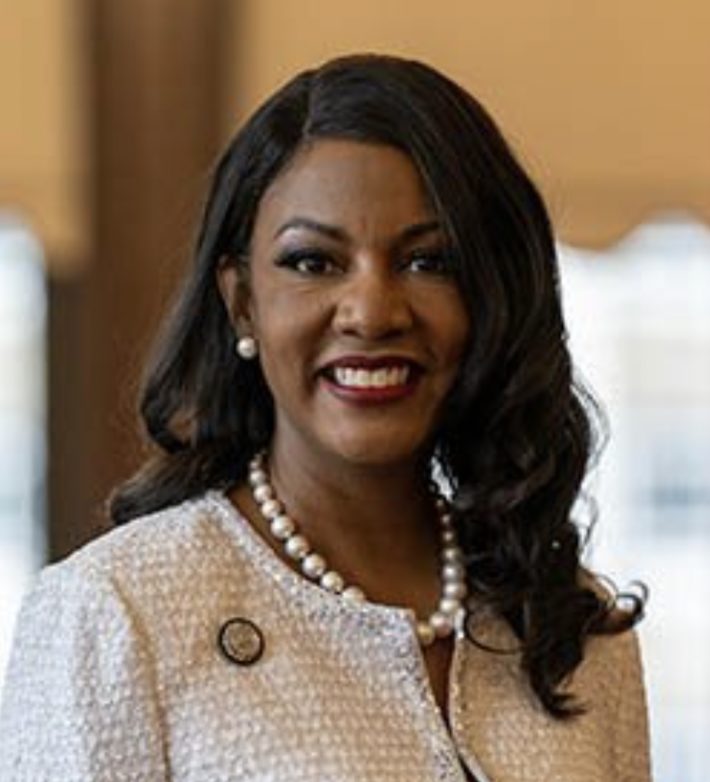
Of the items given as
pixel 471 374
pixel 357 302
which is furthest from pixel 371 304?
pixel 471 374

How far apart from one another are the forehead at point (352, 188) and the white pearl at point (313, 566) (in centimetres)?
23

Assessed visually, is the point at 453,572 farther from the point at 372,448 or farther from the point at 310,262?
the point at 310,262

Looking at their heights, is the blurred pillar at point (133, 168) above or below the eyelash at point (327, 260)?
below

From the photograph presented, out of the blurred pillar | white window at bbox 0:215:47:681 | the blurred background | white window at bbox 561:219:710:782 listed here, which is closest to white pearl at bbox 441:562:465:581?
the blurred background

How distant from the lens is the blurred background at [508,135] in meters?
4.02

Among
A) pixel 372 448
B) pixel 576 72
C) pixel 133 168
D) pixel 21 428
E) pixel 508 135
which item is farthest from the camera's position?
pixel 21 428

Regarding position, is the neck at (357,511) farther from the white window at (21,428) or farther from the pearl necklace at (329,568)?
the white window at (21,428)

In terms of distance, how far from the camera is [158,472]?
5.70ft

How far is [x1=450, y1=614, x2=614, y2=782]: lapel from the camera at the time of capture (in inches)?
65.0

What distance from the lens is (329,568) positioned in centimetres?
169

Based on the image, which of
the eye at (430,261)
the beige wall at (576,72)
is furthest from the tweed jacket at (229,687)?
the beige wall at (576,72)

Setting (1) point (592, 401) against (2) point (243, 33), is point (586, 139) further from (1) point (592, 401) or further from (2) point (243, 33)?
(1) point (592, 401)

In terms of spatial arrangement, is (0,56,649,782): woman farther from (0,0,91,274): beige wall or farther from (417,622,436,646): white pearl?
(0,0,91,274): beige wall

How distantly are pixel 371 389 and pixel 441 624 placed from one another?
206 mm
